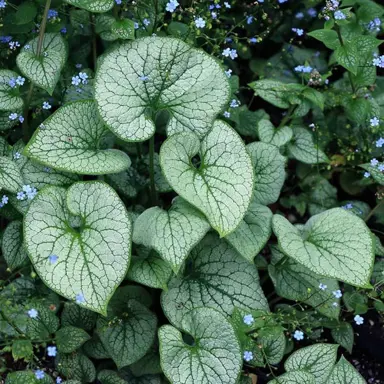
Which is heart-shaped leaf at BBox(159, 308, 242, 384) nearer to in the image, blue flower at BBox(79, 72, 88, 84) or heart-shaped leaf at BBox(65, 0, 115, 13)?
blue flower at BBox(79, 72, 88, 84)

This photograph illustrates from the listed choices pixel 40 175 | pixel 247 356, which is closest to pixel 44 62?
pixel 40 175

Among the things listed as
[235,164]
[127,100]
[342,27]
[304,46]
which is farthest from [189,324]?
[304,46]

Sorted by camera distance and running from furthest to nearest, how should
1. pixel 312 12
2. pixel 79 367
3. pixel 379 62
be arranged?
pixel 312 12 < pixel 379 62 < pixel 79 367

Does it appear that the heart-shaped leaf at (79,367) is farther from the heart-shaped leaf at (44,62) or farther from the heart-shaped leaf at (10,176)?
the heart-shaped leaf at (44,62)

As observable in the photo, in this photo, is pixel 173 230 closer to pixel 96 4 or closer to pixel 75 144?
pixel 75 144

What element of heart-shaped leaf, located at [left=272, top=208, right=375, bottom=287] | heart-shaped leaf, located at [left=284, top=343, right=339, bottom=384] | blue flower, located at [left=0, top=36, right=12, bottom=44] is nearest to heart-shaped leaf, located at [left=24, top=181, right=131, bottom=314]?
heart-shaped leaf, located at [left=272, top=208, right=375, bottom=287]

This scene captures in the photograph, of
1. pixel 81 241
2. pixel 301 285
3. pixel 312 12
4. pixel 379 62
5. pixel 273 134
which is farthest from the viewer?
pixel 312 12
